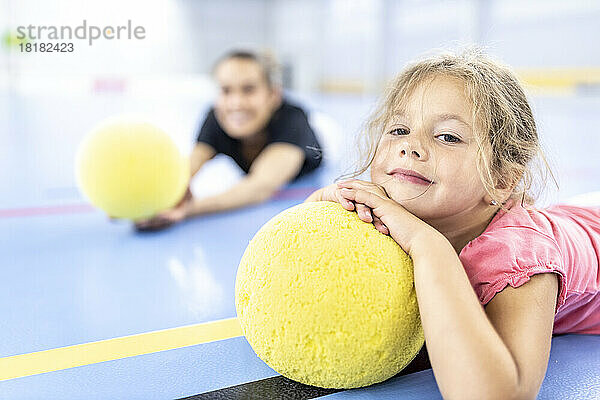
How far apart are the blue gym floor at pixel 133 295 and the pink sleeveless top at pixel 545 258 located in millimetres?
107

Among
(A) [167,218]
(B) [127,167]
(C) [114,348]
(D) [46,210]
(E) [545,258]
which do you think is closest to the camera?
(E) [545,258]

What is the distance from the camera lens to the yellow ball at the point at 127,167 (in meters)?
2.06

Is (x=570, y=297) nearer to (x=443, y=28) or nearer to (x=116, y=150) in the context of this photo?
(x=116, y=150)

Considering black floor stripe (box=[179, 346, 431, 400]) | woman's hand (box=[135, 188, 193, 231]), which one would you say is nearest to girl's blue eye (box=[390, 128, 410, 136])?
black floor stripe (box=[179, 346, 431, 400])

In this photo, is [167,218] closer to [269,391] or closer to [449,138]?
[269,391]

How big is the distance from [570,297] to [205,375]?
750mm

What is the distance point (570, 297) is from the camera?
1188 mm

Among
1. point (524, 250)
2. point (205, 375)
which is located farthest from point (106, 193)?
point (524, 250)

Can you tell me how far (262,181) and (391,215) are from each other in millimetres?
1730

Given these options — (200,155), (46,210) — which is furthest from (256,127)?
(46,210)

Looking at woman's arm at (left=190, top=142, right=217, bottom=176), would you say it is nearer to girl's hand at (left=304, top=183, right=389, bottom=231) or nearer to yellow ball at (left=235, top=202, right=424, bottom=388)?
girl's hand at (left=304, top=183, right=389, bottom=231)

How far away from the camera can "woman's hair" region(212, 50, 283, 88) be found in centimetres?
309

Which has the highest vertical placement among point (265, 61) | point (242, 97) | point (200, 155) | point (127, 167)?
point (265, 61)

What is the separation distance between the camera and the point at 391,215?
108cm
